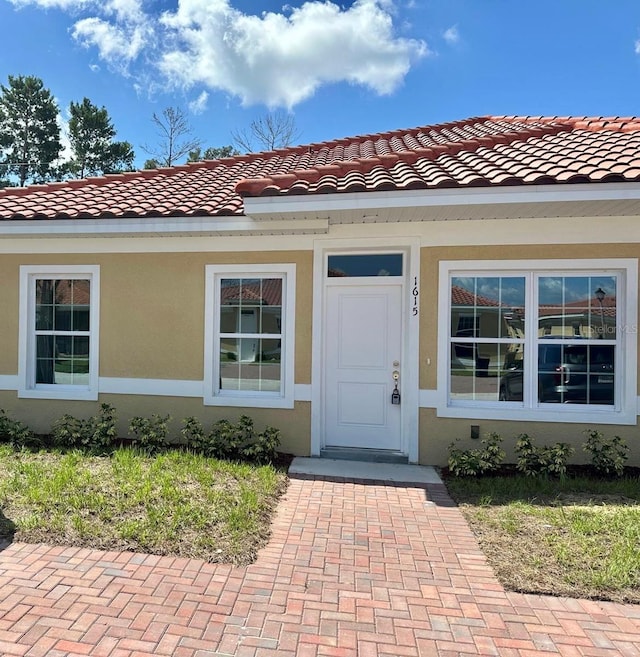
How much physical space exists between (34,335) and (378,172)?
5832mm

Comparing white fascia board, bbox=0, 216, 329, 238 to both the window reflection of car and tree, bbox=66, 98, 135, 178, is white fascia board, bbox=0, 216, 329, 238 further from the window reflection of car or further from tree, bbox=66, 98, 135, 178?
tree, bbox=66, 98, 135, 178

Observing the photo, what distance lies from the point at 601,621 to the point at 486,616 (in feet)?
2.31

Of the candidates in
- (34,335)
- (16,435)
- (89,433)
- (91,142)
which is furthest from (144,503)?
(91,142)

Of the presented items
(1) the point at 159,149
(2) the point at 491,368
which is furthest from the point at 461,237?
(1) the point at 159,149

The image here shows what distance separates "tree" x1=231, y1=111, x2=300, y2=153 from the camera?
934 inches

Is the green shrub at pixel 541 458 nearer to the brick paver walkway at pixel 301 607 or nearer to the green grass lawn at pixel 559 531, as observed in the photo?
the green grass lawn at pixel 559 531

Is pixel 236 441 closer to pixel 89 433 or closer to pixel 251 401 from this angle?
pixel 251 401

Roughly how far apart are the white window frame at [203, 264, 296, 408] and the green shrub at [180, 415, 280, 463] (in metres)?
0.36

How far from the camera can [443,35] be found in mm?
9422

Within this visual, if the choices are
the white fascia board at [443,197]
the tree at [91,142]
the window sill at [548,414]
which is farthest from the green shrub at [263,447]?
the tree at [91,142]

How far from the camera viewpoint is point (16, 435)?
642 cm

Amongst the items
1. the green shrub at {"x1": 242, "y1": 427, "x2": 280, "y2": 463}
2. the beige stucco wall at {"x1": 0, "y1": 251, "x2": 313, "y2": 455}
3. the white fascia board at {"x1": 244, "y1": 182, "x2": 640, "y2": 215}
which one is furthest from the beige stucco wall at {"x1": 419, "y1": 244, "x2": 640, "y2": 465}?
the green shrub at {"x1": 242, "y1": 427, "x2": 280, "y2": 463}

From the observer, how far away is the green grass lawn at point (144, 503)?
3.64 metres

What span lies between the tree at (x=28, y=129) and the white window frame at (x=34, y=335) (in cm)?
2645
